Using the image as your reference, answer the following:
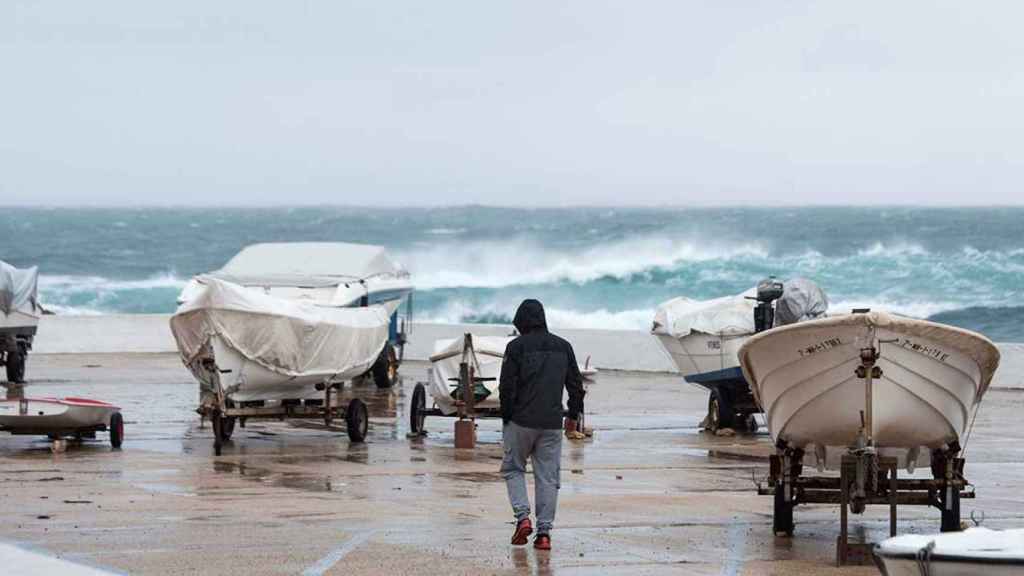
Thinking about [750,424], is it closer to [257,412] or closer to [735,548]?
[257,412]

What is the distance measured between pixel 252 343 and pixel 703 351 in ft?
24.6

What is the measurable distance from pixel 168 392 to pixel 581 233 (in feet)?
324

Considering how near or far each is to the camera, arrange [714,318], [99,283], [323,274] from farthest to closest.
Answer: [99,283] → [323,274] → [714,318]

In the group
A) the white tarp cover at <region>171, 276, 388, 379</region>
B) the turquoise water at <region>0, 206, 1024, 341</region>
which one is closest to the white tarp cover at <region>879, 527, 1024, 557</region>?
the white tarp cover at <region>171, 276, 388, 379</region>

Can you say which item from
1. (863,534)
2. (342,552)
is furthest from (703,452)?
(342,552)

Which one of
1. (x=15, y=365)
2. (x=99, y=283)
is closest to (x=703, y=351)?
(x=15, y=365)

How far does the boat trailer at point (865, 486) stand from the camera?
13336 mm

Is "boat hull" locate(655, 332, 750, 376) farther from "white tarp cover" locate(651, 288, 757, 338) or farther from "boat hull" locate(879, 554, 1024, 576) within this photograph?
"boat hull" locate(879, 554, 1024, 576)

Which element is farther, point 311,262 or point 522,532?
point 311,262

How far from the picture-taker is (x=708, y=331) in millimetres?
27031

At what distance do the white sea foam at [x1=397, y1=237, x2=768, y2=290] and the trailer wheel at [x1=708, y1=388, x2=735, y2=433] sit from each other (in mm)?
58500

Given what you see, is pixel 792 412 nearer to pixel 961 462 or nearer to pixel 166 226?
pixel 961 462

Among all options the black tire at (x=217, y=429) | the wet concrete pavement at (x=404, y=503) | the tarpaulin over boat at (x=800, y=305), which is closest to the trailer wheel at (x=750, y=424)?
the wet concrete pavement at (x=404, y=503)

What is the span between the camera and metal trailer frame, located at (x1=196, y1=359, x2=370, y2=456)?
21.2 m
